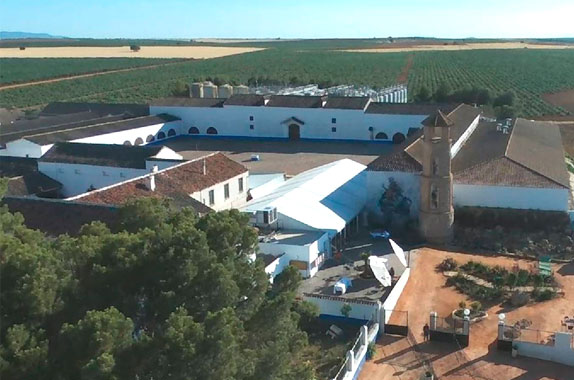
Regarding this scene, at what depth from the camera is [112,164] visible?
32750 mm

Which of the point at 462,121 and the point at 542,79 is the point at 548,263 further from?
the point at 542,79

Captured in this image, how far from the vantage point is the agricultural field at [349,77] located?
93.7 metres

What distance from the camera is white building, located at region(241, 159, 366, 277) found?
24.6 meters

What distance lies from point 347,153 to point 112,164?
19622 mm

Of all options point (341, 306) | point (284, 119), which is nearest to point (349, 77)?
point (284, 119)

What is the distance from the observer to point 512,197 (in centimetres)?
2992

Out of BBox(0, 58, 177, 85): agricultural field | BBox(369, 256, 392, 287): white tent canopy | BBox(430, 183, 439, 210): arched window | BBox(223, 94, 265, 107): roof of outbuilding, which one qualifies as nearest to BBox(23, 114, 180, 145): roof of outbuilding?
BBox(223, 94, 265, 107): roof of outbuilding

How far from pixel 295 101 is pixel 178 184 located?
2705 cm

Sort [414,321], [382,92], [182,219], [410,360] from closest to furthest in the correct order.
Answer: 1. [182,219]
2. [410,360]
3. [414,321]
4. [382,92]

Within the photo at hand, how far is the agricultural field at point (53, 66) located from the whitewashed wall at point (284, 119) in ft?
228

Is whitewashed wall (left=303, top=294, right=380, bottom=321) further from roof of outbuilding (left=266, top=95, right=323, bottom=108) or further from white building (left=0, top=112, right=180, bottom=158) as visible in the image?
roof of outbuilding (left=266, top=95, right=323, bottom=108)

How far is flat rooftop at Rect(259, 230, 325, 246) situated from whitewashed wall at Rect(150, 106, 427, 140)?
2580 cm

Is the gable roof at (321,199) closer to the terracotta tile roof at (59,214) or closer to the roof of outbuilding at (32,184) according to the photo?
the terracotta tile roof at (59,214)

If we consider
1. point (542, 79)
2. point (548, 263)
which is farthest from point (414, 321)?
point (542, 79)
